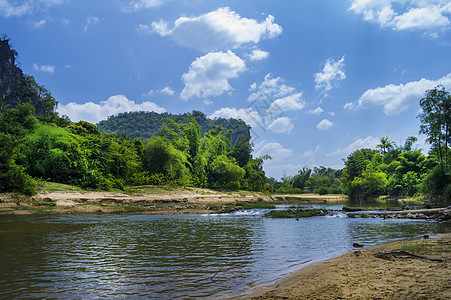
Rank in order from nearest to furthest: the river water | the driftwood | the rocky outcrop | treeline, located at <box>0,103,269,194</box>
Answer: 1. the river water
2. the driftwood
3. treeline, located at <box>0,103,269,194</box>
4. the rocky outcrop

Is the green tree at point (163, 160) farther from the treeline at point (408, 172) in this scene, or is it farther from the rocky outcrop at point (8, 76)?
the rocky outcrop at point (8, 76)

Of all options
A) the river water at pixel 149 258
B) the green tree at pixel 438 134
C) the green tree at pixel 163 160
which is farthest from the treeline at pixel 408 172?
the green tree at pixel 163 160

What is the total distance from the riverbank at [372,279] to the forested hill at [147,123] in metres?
119

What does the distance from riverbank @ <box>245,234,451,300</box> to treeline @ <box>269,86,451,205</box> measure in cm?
2727

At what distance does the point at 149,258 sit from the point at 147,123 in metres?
137

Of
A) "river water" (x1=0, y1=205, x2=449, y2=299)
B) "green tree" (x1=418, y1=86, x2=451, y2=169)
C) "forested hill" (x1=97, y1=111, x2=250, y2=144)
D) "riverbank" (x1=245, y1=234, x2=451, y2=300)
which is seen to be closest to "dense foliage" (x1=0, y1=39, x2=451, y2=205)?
"green tree" (x1=418, y1=86, x2=451, y2=169)

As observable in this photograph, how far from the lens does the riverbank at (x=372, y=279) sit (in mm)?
4309

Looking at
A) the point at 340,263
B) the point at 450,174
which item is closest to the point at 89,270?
the point at 340,263

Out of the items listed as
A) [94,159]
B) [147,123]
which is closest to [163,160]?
[94,159]

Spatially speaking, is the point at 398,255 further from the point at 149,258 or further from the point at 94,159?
the point at 94,159

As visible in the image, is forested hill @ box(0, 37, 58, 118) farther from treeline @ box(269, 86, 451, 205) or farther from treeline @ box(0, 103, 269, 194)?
treeline @ box(269, 86, 451, 205)

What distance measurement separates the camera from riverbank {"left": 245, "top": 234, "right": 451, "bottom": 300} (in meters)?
4.31

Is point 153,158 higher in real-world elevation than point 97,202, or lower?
higher

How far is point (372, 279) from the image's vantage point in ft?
17.1
